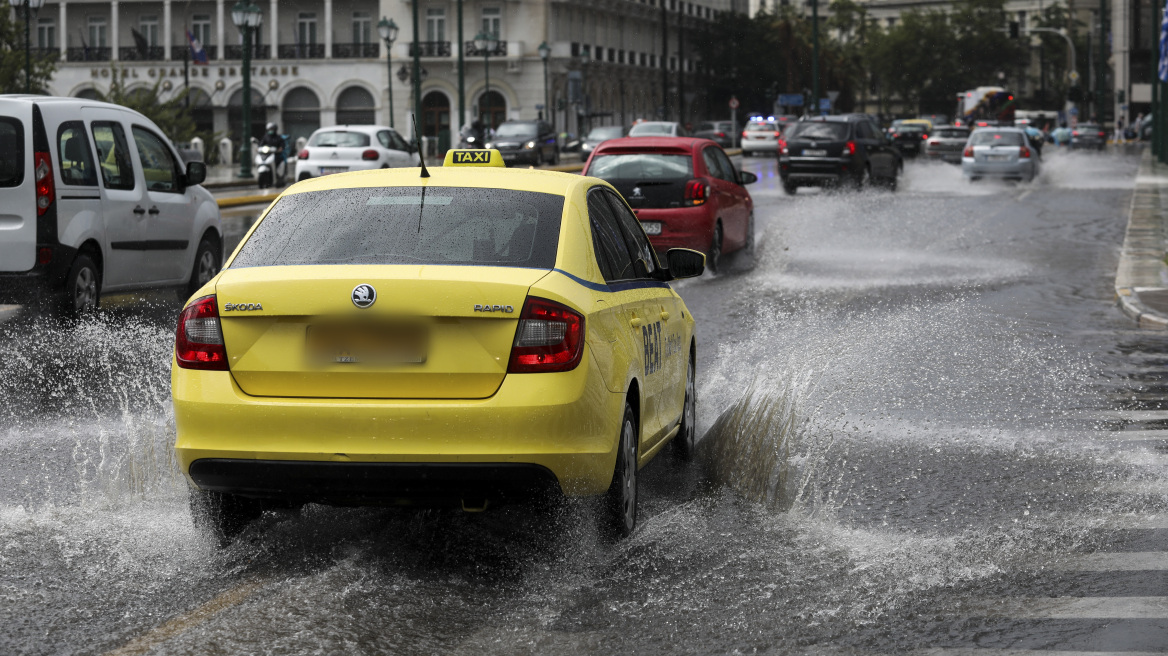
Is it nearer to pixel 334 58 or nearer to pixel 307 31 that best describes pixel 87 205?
pixel 334 58

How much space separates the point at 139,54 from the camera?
88.8 metres

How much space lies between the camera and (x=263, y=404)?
5316mm

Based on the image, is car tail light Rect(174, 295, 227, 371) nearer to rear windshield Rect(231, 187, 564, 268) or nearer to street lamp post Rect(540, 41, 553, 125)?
rear windshield Rect(231, 187, 564, 268)

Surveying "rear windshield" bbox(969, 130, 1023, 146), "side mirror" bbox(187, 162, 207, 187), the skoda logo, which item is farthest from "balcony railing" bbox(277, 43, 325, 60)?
the skoda logo

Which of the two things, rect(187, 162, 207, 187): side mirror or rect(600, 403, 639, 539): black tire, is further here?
rect(187, 162, 207, 187): side mirror

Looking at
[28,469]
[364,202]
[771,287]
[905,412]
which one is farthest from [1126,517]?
[771,287]

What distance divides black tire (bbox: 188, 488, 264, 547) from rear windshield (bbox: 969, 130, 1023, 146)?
38047 millimetres

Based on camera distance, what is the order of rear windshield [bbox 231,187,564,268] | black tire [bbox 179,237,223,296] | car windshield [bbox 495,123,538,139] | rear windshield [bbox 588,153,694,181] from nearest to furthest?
rear windshield [bbox 231,187,564,268] → black tire [bbox 179,237,223,296] → rear windshield [bbox 588,153,694,181] → car windshield [bbox 495,123,538,139]

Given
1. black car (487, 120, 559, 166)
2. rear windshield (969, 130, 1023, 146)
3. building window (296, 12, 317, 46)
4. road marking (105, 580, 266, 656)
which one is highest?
building window (296, 12, 317, 46)

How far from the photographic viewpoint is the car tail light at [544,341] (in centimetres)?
530

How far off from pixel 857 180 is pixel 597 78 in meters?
60.1

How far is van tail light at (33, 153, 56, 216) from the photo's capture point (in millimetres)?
11672

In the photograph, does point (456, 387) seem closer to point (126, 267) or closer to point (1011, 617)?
point (1011, 617)

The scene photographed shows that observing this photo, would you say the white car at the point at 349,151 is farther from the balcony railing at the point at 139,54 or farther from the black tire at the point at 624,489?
the balcony railing at the point at 139,54
